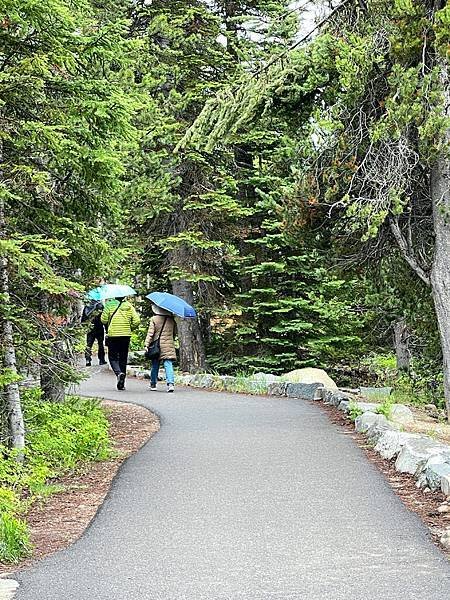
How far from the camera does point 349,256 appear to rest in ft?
39.6

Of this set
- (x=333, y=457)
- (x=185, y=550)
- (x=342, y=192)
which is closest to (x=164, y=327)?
(x=342, y=192)

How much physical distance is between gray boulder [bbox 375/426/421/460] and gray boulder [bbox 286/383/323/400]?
503 centimetres

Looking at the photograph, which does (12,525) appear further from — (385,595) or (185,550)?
(385,595)

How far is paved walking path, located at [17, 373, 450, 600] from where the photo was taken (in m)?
4.75

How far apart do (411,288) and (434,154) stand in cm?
348

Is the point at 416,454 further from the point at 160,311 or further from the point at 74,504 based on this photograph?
the point at 160,311

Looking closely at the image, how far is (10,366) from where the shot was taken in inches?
299

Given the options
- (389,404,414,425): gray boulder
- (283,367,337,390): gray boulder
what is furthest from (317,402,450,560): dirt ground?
(283,367,337,390): gray boulder

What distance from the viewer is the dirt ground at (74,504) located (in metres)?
5.77

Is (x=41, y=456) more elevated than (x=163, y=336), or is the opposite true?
(x=163, y=336)

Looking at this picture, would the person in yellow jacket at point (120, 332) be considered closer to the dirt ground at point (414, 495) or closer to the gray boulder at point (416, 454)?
the dirt ground at point (414, 495)

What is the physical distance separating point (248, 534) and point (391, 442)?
3329 mm

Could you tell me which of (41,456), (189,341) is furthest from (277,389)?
(41,456)

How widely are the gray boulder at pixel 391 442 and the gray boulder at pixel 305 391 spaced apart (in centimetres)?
503
